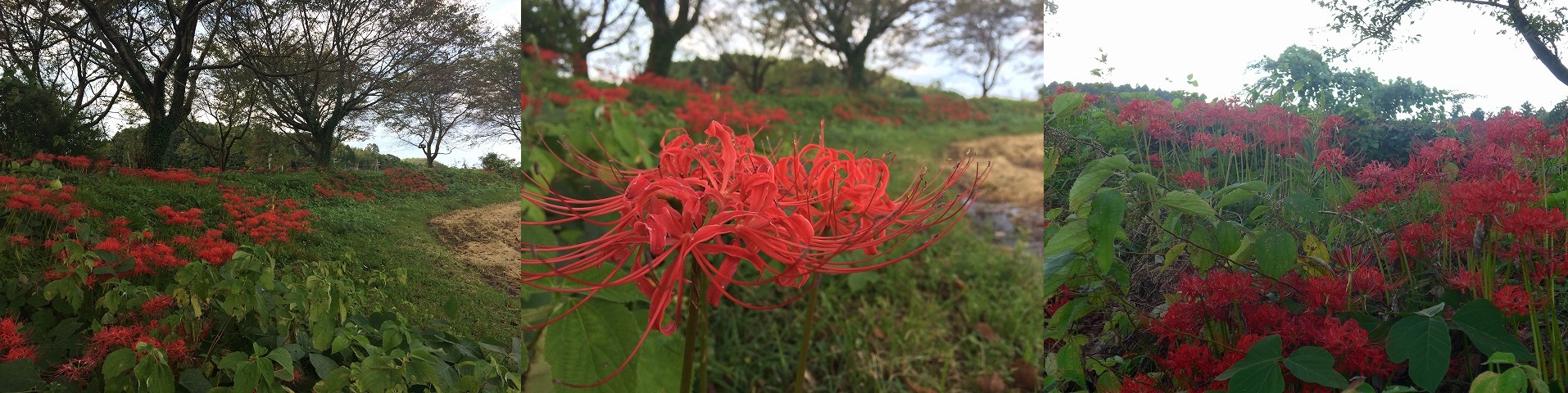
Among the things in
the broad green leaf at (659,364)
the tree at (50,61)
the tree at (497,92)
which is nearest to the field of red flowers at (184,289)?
the tree at (50,61)

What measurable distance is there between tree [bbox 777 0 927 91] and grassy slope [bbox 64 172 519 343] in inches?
83.7

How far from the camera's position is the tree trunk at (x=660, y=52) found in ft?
10.9

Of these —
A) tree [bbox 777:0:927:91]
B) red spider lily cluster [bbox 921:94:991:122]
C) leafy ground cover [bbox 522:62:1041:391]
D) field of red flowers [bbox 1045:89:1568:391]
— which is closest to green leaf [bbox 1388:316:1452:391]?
field of red flowers [bbox 1045:89:1568:391]

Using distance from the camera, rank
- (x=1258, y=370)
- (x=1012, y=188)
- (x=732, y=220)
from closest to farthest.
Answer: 1. (x=732, y=220)
2. (x=1258, y=370)
3. (x=1012, y=188)

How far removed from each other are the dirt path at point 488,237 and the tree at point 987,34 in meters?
2.74

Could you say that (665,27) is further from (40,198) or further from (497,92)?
(40,198)

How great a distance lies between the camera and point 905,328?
3.11 m

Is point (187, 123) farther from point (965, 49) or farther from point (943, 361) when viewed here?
point (965, 49)

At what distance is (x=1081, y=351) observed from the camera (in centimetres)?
196

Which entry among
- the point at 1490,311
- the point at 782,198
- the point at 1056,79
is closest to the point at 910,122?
the point at 1056,79

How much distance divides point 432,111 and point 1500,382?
2.13 meters

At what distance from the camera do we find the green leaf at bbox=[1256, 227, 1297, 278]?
1693 mm

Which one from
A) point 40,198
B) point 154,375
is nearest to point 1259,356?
point 154,375

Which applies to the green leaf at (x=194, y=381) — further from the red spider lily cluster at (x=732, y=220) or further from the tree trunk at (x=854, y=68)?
the tree trunk at (x=854, y=68)
